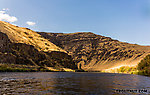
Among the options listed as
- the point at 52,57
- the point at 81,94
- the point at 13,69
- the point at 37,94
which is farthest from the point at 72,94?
the point at 52,57

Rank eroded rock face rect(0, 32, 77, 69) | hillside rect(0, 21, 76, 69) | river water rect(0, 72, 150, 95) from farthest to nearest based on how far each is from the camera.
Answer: hillside rect(0, 21, 76, 69) → eroded rock face rect(0, 32, 77, 69) → river water rect(0, 72, 150, 95)

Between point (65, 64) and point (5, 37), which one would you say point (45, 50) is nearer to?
point (65, 64)

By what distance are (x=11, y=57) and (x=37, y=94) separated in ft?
392

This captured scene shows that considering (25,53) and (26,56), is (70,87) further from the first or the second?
(25,53)

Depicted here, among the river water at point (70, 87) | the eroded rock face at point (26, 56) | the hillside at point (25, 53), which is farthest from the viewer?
the hillside at point (25, 53)

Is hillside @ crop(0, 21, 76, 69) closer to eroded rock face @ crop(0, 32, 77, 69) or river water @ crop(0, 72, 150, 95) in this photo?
eroded rock face @ crop(0, 32, 77, 69)

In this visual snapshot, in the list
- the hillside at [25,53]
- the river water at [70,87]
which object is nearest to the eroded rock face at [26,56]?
the hillside at [25,53]

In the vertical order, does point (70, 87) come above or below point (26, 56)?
below

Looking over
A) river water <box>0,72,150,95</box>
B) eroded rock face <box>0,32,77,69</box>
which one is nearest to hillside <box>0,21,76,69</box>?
eroded rock face <box>0,32,77,69</box>

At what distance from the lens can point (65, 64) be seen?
190000mm

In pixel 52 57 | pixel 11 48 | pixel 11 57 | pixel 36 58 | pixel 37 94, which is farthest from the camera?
pixel 52 57

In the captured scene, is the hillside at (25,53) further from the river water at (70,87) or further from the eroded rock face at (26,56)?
the river water at (70,87)

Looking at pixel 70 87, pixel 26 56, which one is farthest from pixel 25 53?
pixel 70 87

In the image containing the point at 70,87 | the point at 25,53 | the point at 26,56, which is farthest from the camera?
the point at 25,53
